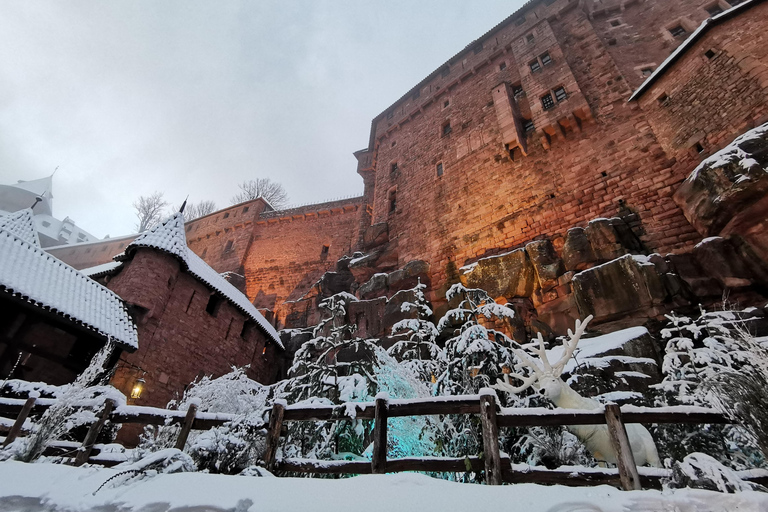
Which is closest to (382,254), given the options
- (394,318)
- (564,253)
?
(394,318)

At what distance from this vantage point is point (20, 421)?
15.1ft

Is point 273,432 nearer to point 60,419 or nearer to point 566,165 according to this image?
point 60,419

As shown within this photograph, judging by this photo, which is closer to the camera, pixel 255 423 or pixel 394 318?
pixel 255 423

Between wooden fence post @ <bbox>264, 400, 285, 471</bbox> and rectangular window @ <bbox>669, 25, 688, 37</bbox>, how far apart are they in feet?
62.2

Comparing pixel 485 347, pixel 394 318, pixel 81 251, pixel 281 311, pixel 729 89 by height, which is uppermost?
pixel 81 251

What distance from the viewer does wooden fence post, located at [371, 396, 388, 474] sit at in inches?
135

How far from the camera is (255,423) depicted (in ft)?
12.8

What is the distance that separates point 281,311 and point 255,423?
1682 centimetres

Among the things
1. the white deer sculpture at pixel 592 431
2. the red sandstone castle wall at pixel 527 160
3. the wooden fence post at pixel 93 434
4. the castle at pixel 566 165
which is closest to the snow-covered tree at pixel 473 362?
the white deer sculpture at pixel 592 431

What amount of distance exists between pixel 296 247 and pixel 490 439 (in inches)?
849

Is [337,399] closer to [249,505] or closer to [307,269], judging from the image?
[249,505]

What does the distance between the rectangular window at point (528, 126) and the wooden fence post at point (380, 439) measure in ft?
44.3

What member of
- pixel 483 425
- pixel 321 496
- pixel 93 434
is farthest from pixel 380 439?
pixel 93 434

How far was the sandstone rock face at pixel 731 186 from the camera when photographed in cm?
704
